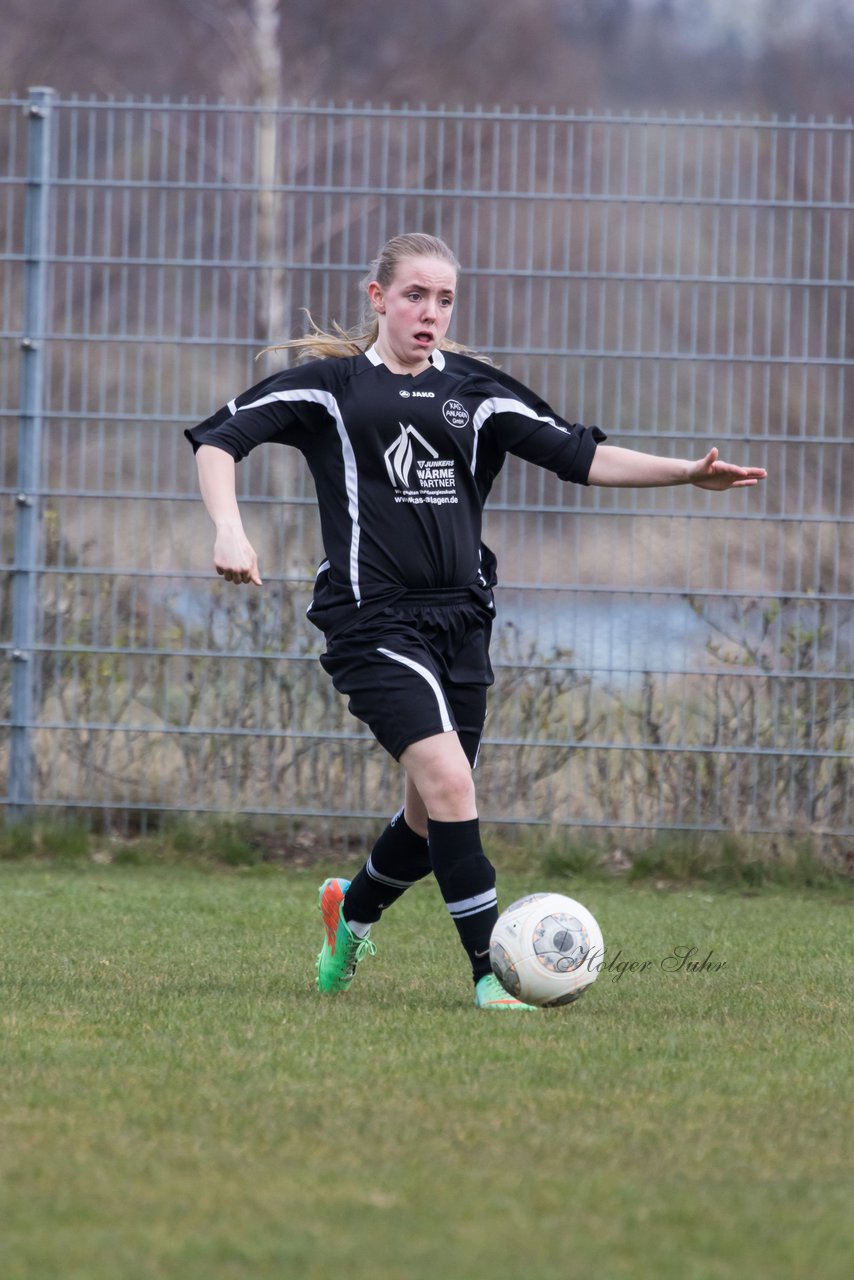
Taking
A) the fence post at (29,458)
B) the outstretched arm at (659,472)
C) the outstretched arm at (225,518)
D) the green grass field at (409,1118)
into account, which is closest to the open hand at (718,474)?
the outstretched arm at (659,472)

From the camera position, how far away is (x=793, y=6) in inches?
872

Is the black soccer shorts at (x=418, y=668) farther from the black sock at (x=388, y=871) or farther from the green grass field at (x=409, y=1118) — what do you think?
the green grass field at (x=409, y=1118)

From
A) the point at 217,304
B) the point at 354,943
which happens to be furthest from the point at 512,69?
the point at 354,943

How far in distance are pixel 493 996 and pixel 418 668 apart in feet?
2.83

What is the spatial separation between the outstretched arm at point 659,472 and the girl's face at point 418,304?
567mm

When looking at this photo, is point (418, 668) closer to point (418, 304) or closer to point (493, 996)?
point (493, 996)

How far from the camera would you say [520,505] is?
7.68 metres

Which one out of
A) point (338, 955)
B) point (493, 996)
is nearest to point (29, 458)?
point (338, 955)

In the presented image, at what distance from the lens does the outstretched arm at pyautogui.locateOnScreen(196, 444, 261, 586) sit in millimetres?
4359

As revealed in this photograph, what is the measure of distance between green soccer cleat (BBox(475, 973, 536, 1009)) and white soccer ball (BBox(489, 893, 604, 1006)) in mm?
27

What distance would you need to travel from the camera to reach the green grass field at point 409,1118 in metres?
2.55

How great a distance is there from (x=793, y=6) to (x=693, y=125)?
15857mm

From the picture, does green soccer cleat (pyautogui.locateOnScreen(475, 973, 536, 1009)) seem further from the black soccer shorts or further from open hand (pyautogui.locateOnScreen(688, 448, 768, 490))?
open hand (pyautogui.locateOnScreen(688, 448, 768, 490))
